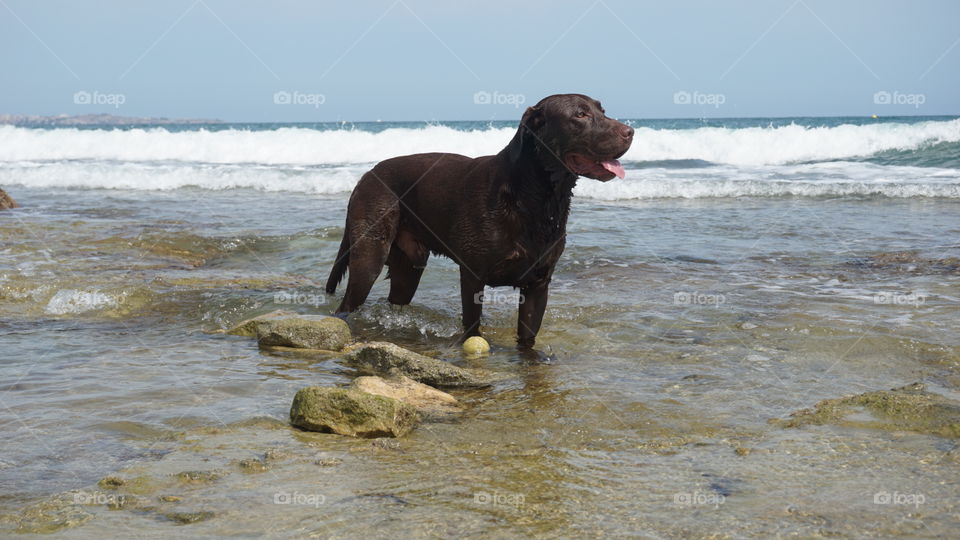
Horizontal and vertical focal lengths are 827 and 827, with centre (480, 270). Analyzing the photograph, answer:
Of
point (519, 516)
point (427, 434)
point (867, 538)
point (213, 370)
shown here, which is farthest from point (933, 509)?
point (213, 370)

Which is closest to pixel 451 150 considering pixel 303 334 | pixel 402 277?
pixel 402 277

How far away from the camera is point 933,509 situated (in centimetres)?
287

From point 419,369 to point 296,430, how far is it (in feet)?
3.76

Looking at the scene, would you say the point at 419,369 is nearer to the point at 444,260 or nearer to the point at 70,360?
the point at 70,360

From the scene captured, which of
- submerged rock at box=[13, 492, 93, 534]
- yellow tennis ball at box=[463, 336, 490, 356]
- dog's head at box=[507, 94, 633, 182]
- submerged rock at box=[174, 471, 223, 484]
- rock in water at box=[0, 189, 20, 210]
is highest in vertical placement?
rock in water at box=[0, 189, 20, 210]

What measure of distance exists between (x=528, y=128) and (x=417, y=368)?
1.67m

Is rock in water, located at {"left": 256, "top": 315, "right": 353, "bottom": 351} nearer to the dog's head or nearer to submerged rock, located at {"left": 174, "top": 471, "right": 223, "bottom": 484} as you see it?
the dog's head

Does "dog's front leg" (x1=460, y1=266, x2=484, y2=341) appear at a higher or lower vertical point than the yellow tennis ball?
higher

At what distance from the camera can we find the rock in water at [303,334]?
582 cm

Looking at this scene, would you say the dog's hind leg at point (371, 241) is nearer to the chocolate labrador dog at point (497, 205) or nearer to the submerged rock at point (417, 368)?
the chocolate labrador dog at point (497, 205)

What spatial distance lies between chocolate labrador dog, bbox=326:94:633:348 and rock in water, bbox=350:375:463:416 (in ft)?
3.97

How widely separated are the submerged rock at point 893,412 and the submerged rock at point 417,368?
1.75 meters

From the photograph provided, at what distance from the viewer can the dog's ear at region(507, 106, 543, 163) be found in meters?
5.23

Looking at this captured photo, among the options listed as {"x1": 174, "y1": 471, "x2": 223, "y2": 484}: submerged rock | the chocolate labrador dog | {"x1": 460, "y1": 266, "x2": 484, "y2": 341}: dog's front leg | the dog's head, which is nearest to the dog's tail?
the chocolate labrador dog
